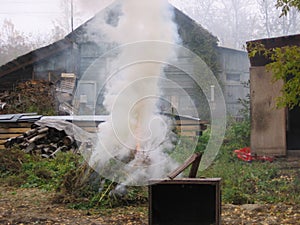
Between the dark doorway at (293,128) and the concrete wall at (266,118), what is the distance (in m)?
1.18

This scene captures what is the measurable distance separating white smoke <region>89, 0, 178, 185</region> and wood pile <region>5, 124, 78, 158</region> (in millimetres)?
3985

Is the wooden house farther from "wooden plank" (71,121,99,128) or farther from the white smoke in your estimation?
the white smoke

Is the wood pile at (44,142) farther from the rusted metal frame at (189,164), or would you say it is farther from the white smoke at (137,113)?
the rusted metal frame at (189,164)

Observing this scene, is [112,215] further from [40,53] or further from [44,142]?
[40,53]

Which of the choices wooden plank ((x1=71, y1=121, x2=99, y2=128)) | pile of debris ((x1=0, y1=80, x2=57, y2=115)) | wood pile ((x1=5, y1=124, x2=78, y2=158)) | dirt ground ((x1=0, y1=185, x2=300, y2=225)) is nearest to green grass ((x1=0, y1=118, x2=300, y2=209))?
dirt ground ((x1=0, y1=185, x2=300, y2=225))

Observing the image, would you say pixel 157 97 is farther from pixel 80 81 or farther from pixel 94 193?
pixel 80 81

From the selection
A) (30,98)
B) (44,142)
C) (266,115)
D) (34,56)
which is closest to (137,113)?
(266,115)

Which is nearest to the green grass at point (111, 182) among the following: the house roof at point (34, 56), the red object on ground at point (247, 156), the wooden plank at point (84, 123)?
the red object on ground at point (247, 156)

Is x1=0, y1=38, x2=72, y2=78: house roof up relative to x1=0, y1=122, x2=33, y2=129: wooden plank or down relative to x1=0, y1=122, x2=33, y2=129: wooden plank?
up

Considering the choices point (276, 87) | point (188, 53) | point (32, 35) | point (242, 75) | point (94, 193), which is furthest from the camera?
point (32, 35)

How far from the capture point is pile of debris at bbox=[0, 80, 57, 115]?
15.3 m

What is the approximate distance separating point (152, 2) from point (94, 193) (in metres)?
2.84

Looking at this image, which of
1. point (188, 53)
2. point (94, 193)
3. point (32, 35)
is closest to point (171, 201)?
point (94, 193)

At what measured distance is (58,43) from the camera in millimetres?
16953
